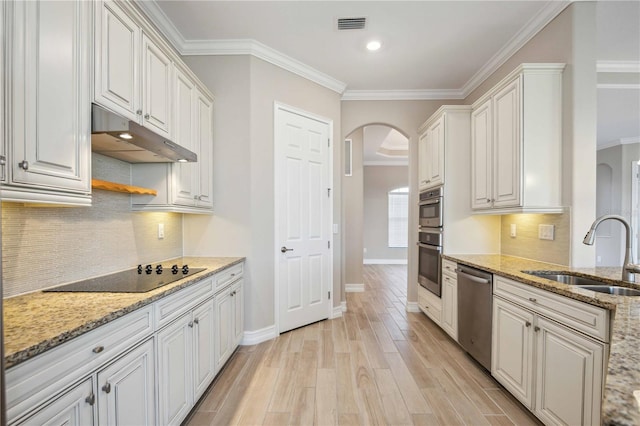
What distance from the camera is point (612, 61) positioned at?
3135 millimetres

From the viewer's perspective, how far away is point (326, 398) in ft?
6.90

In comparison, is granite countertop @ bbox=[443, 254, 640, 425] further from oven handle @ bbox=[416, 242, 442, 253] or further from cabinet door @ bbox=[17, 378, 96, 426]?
cabinet door @ bbox=[17, 378, 96, 426]

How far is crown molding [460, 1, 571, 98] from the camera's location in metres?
2.38

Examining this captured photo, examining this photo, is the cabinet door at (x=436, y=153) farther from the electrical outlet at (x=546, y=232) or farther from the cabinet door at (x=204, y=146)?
the cabinet door at (x=204, y=146)

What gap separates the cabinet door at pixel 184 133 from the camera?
2.27 meters

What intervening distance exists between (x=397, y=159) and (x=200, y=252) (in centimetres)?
656

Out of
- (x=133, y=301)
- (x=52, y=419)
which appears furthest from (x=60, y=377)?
(x=133, y=301)

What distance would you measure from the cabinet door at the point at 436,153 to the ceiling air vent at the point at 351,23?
1345 mm

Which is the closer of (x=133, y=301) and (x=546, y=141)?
(x=133, y=301)

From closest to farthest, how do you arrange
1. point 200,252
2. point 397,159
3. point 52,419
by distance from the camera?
point 52,419, point 200,252, point 397,159

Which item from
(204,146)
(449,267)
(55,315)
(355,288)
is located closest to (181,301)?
(55,315)

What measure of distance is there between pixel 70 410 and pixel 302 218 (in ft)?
8.47

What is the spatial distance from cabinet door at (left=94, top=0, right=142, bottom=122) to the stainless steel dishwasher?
2771 mm

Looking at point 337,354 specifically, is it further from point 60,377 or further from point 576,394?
point 60,377
